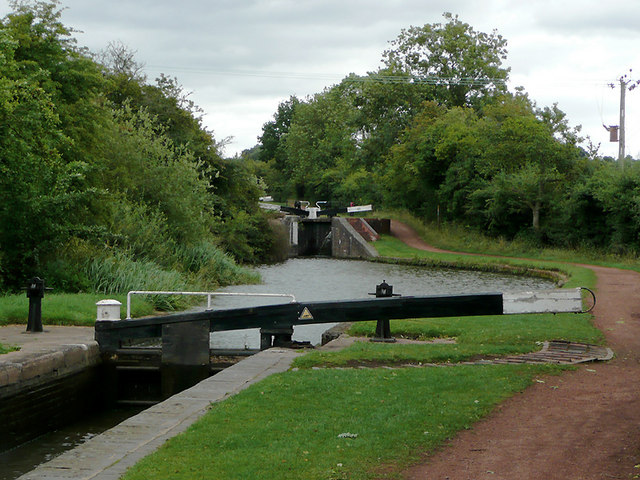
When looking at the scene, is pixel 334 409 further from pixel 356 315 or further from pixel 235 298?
pixel 235 298

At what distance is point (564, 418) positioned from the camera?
24.9 feet

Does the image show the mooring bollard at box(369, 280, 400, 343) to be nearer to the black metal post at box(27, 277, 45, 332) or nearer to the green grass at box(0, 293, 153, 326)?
the black metal post at box(27, 277, 45, 332)

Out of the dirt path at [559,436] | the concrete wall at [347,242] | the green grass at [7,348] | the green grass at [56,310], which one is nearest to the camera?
the dirt path at [559,436]

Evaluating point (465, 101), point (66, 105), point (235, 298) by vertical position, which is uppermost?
point (465, 101)

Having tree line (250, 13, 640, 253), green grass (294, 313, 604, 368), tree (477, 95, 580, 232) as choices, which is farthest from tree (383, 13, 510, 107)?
green grass (294, 313, 604, 368)

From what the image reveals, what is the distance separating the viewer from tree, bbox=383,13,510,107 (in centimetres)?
6500

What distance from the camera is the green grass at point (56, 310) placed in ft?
48.5

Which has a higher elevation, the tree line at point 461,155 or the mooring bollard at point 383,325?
the tree line at point 461,155

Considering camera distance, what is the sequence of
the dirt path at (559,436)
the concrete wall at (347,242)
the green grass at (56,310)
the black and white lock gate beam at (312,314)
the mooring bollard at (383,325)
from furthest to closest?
the concrete wall at (347,242) → the green grass at (56,310) → the mooring bollard at (383,325) → the black and white lock gate beam at (312,314) → the dirt path at (559,436)

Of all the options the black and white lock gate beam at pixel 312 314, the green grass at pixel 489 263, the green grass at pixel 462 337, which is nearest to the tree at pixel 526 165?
the green grass at pixel 489 263

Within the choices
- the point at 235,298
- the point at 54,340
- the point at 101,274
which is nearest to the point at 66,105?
the point at 101,274

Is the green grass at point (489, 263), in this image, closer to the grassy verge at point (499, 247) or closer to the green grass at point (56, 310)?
the grassy verge at point (499, 247)

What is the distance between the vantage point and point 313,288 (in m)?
29.5

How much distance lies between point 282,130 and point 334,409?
9636 cm
